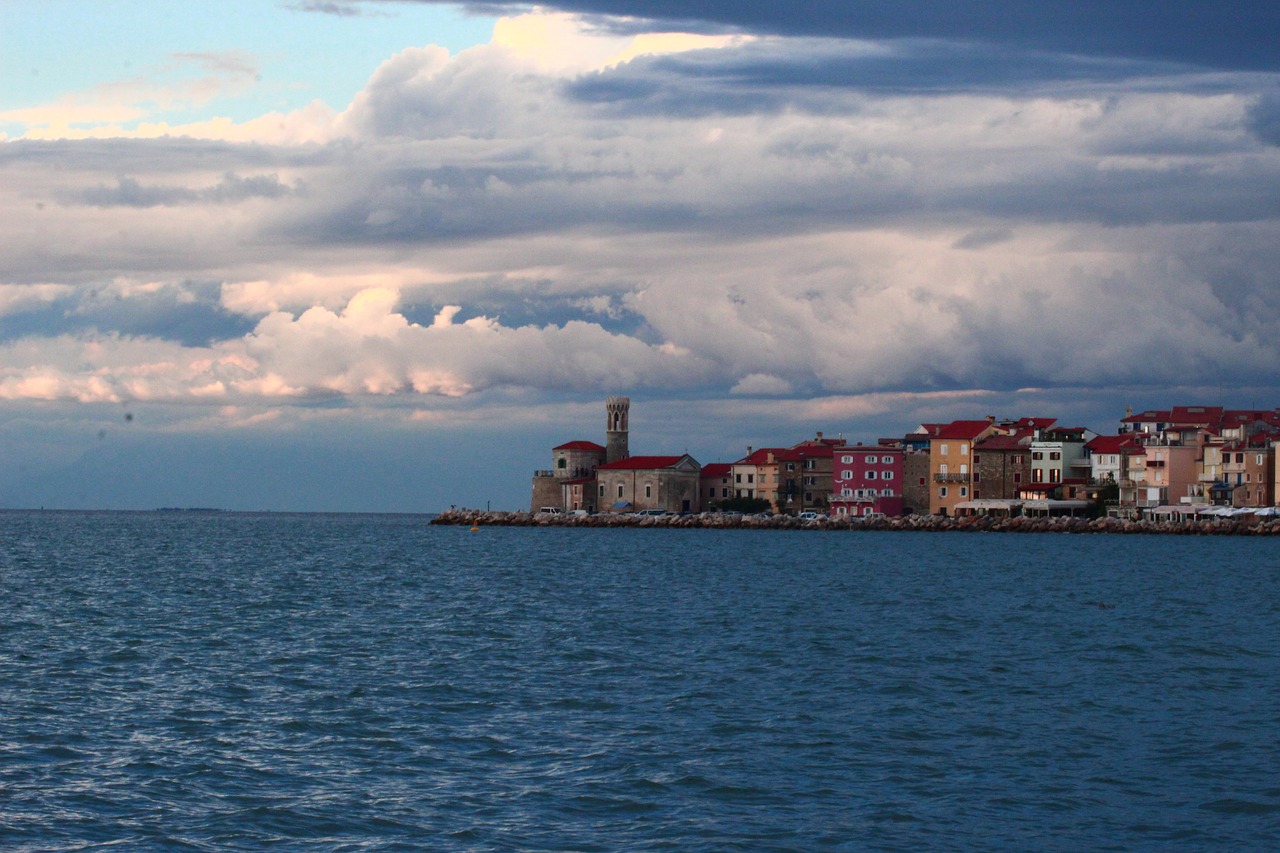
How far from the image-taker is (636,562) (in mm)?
72188

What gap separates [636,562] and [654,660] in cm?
4242

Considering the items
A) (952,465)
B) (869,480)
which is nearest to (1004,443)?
(952,465)

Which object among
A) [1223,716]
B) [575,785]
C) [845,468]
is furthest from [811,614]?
[845,468]

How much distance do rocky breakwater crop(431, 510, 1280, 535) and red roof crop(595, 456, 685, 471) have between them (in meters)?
4.89

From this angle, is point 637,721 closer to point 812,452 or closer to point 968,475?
point 968,475

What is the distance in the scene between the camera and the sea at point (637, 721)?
1606 centimetres

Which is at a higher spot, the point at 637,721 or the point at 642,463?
the point at 642,463

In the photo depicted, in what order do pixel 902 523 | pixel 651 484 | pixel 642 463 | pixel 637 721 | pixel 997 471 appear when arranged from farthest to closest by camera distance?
pixel 642 463, pixel 651 484, pixel 997 471, pixel 902 523, pixel 637 721

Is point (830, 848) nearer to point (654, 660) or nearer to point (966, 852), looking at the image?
point (966, 852)

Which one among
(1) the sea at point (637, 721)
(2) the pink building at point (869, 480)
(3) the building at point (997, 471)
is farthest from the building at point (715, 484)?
(1) the sea at point (637, 721)

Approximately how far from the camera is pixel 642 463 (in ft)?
461

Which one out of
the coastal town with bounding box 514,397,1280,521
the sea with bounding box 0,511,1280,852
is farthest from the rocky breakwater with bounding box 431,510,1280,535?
the sea with bounding box 0,511,1280,852

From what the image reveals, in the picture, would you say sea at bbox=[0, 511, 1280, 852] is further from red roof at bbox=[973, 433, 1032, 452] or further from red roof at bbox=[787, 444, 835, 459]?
red roof at bbox=[787, 444, 835, 459]

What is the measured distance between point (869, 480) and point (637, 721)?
109 metres
